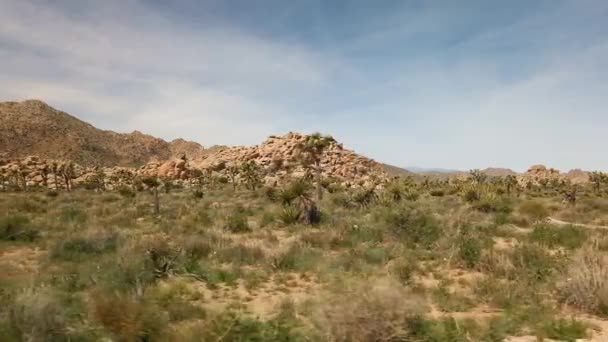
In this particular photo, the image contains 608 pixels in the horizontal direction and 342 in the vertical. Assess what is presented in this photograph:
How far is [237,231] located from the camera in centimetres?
1966

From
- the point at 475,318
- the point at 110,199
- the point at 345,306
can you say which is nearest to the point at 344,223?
the point at 475,318

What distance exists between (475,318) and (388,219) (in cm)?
958

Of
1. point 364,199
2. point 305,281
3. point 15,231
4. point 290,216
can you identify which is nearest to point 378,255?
→ point 305,281

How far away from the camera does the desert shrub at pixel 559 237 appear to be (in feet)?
48.8

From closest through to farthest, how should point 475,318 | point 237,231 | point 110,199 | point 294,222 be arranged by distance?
point 475,318, point 237,231, point 294,222, point 110,199

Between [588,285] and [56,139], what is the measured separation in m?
99.0

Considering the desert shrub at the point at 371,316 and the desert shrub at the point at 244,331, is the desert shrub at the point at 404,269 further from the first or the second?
the desert shrub at the point at 244,331

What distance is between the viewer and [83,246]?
15.2 meters

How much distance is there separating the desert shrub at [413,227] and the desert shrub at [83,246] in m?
9.55

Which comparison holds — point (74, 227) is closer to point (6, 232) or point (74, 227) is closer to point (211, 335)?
point (6, 232)

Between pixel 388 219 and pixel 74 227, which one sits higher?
pixel 388 219

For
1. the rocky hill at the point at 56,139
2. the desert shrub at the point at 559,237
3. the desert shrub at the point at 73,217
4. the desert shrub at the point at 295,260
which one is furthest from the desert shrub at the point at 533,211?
the rocky hill at the point at 56,139

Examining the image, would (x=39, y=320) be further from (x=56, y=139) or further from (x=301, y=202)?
(x=56, y=139)

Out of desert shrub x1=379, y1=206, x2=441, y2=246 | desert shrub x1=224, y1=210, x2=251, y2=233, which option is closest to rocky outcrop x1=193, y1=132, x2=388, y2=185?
desert shrub x1=224, y1=210, x2=251, y2=233
